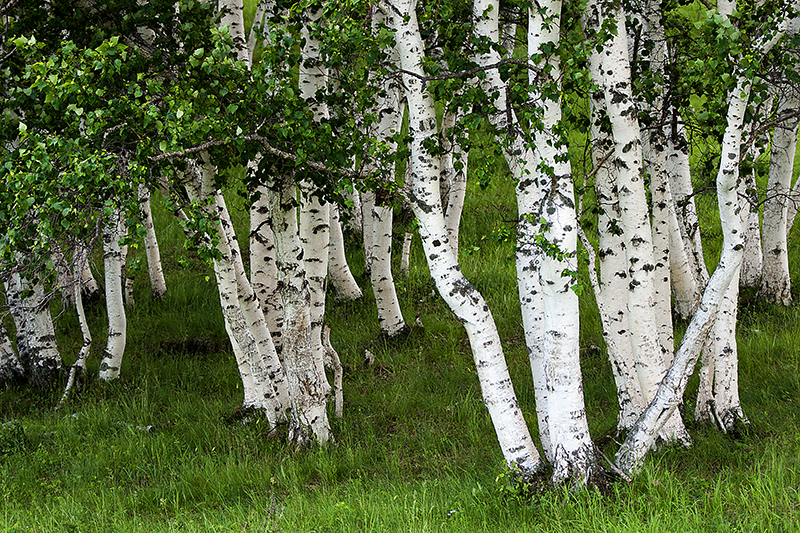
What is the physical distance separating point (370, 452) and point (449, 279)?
2285mm

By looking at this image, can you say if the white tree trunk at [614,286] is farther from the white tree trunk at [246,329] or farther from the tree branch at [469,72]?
the white tree trunk at [246,329]

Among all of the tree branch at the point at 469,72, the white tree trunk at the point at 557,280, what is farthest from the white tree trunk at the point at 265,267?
the white tree trunk at the point at 557,280

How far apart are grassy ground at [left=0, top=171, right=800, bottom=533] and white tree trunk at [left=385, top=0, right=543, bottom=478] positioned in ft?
1.04

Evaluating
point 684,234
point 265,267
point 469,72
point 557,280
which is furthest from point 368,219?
point 557,280

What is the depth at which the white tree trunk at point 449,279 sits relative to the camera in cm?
548

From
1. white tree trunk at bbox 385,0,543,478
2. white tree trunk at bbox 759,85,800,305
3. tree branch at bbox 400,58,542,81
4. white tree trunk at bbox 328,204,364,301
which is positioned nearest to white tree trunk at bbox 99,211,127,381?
white tree trunk at bbox 328,204,364,301

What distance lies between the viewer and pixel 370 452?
6.88 m

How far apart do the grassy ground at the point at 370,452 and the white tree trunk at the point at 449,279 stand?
318 millimetres

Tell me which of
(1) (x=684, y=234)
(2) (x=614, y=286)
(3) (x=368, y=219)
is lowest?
(2) (x=614, y=286)

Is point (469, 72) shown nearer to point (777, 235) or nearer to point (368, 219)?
point (368, 219)

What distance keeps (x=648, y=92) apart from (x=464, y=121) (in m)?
1.95

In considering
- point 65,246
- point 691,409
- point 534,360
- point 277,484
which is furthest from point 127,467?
point 691,409

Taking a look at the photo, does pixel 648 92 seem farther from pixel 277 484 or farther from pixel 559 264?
pixel 277 484

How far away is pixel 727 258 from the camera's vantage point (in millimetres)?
5285
